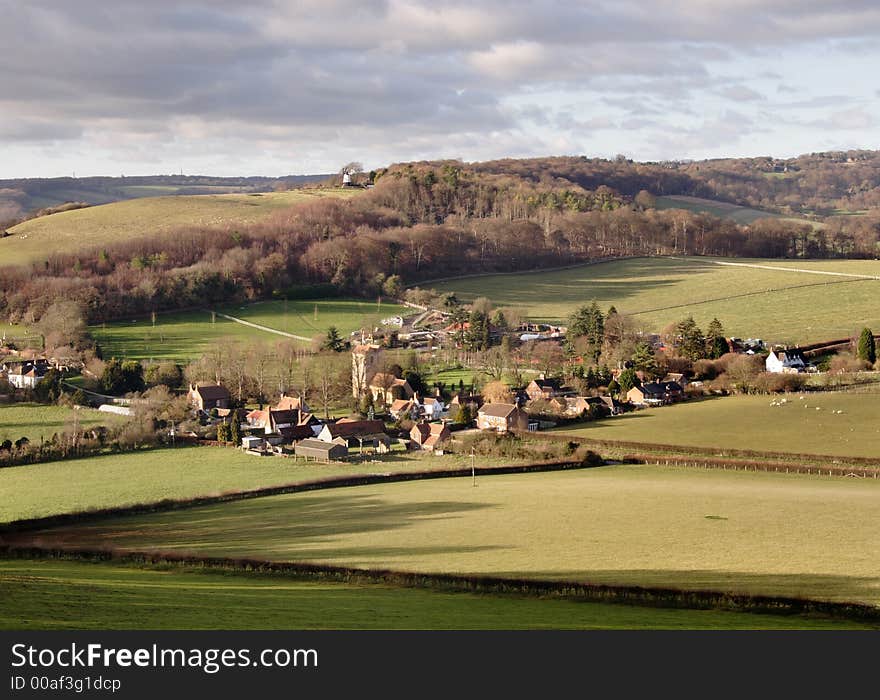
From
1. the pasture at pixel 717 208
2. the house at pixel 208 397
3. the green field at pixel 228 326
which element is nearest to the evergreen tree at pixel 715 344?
the green field at pixel 228 326

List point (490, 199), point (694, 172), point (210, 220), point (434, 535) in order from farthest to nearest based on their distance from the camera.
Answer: point (694, 172), point (490, 199), point (210, 220), point (434, 535)

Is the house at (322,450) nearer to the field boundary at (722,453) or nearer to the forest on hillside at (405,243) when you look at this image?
the field boundary at (722,453)

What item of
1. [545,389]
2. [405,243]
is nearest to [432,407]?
[545,389]

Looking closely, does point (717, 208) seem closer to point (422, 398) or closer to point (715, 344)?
point (715, 344)

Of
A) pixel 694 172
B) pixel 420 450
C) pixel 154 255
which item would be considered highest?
pixel 694 172

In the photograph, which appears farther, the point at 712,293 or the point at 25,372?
the point at 712,293

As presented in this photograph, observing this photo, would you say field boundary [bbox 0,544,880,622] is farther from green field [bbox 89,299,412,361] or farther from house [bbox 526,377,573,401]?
green field [bbox 89,299,412,361]
